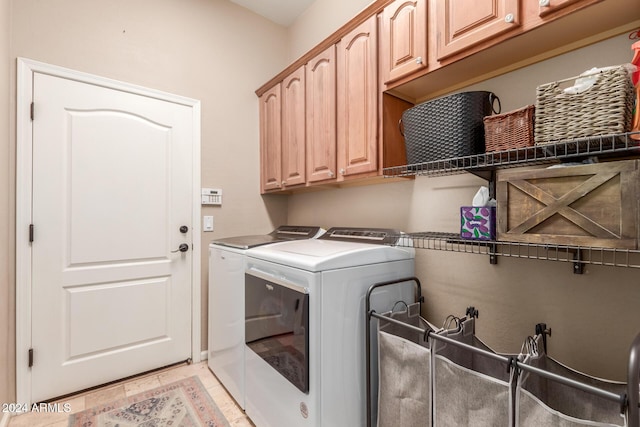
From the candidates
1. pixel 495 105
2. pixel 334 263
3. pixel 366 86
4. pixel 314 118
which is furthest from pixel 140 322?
pixel 495 105

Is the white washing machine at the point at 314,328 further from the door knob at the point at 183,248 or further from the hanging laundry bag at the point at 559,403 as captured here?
the door knob at the point at 183,248

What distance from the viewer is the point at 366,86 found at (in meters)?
1.70

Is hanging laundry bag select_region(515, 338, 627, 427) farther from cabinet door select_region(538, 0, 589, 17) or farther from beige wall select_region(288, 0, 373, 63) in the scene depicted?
beige wall select_region(288, 0, 373, 63)

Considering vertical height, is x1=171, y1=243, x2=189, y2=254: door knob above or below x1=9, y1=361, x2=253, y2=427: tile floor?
above

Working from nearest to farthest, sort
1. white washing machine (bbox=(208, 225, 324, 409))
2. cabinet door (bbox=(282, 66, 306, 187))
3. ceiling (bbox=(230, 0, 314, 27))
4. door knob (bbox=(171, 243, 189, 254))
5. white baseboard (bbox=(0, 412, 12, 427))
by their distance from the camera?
white baseboard (bbox=(0, 412, 12, 427))
white washing machine (bbox=(208, 225, 324, 409))
cabinet door (bbox=(282, 66, 306, 187))
door knob (bbox=(171, 243, 189, 254))
ceiling (bbox=(230, 0, 314, 27))

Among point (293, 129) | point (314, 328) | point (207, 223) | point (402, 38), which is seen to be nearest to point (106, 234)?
point (207, 223)

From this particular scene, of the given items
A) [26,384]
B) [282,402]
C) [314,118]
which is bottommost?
[26,384]

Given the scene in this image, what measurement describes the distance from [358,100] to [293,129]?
69 centimetres

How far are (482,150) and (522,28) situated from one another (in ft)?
1.45

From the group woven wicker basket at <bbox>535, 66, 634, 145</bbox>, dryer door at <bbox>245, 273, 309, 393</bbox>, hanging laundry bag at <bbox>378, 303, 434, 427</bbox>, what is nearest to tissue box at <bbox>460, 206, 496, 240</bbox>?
woven wicker basket at <bbox>535, 66, 634, 145</bbox>

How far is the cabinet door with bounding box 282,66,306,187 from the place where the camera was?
219cm

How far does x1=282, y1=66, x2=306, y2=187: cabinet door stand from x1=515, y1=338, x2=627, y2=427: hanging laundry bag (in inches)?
65.3

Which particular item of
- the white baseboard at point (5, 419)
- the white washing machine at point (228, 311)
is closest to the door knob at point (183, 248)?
the white washing machine at point (228, 311)

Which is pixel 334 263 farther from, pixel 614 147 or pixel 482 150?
pixel 614 147
